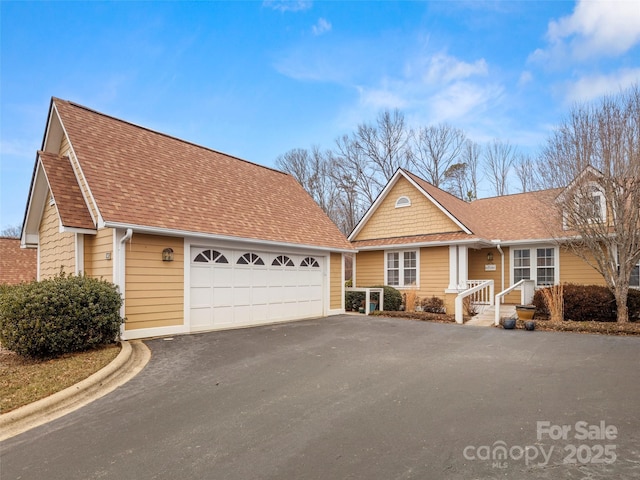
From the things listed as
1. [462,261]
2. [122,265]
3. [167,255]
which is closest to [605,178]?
[462,261]

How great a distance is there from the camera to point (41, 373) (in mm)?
5785

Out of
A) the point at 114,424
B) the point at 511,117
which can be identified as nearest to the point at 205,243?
the point at 114,424

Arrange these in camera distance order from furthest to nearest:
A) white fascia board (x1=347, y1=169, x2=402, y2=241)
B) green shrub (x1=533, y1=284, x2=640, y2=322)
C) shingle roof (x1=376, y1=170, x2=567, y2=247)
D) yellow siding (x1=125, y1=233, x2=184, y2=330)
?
white fascia board (x1=347, y1=169, x2=402, y2=241) < shingle roof (x1=376, y1=170, x2=567, y2=247) < green shrub (x1=533, y1=284, x2=640, y2=322) < yellow siding (x1=125, y1=233, x2=184, y2=330)

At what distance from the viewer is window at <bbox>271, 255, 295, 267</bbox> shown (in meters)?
11.7

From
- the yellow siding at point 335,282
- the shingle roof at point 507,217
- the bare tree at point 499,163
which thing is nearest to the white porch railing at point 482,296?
the shingle roof at point 507,217

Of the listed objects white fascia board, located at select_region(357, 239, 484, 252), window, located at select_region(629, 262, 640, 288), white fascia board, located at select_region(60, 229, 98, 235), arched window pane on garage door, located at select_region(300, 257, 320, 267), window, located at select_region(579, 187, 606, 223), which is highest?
window, located at select_region(579, 187, 606, 223)

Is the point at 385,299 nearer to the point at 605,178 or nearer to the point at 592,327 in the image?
the point at 592,327

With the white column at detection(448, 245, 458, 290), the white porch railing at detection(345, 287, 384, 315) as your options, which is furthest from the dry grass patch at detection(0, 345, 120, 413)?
the white column at detection(448, 245, 458, 290)

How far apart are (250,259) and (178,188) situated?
2836mm

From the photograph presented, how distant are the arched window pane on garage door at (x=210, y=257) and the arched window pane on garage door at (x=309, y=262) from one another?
10.3 ft

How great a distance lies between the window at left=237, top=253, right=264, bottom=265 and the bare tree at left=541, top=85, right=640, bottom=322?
9.13 metres

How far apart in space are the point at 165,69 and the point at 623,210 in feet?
56.2

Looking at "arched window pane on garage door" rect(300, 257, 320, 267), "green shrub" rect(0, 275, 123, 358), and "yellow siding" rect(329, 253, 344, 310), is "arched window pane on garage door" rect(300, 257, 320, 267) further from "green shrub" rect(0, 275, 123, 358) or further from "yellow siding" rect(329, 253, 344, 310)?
"green shrub" rect(0, 275, 123, 358)

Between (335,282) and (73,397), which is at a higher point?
(335,282)
